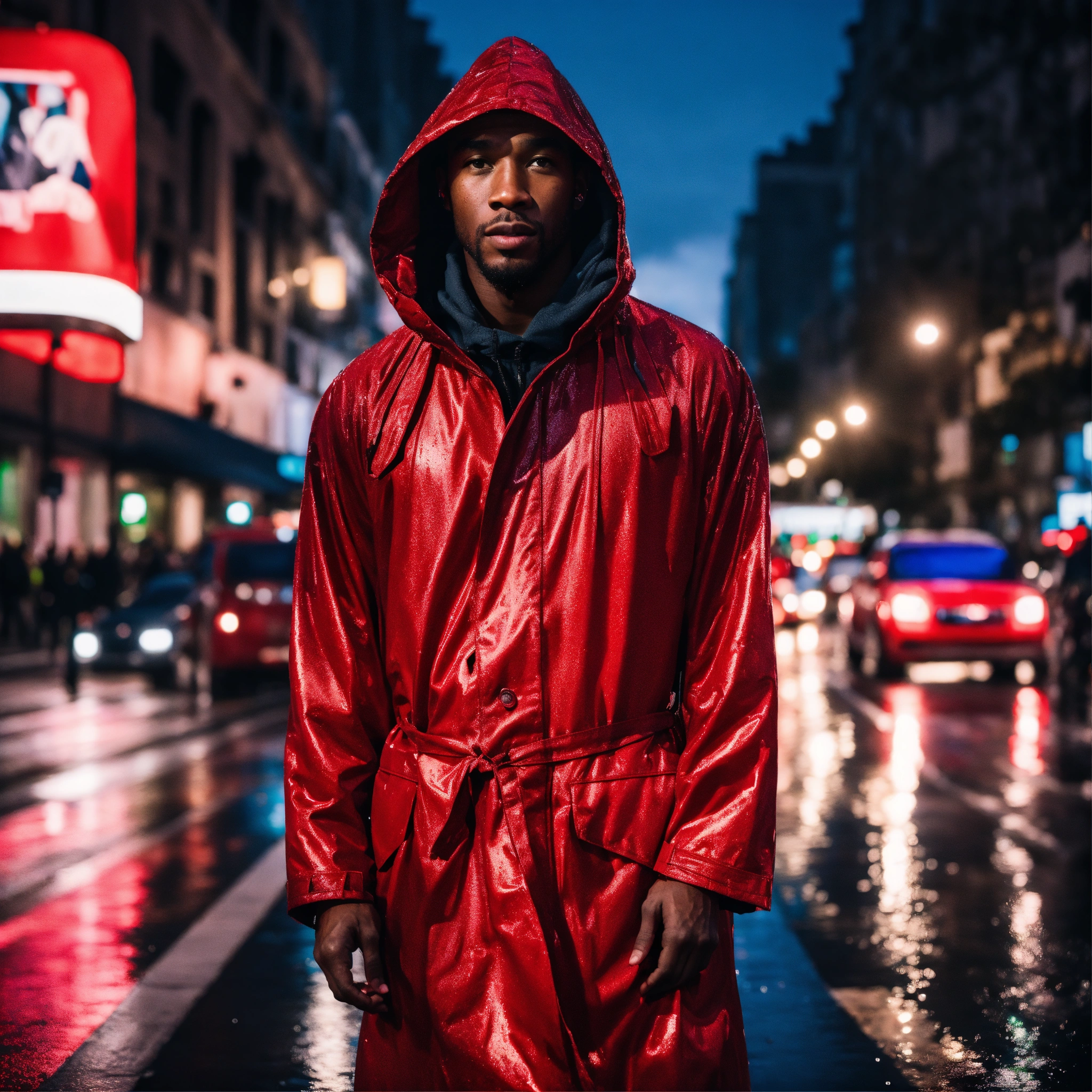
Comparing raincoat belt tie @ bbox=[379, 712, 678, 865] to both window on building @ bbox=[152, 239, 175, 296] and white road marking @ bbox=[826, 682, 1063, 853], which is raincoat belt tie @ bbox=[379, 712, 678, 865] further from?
window on building @ bbox=[152, 239, 175, 296]

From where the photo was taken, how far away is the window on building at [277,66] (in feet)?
177

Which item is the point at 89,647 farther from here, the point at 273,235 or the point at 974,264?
the point at 974,264

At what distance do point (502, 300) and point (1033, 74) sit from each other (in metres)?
41.2

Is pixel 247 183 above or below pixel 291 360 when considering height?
above

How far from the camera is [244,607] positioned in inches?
736

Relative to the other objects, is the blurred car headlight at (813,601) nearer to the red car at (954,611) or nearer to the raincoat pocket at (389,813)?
the red car at (954,611)

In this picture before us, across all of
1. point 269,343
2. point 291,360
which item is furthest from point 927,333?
point 291,360

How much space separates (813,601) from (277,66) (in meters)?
27.6

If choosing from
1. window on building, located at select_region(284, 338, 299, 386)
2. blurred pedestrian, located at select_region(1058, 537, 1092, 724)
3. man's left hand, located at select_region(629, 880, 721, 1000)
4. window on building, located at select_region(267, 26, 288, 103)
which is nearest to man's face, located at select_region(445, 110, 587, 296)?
man's left hand, located at select_region(629, 880, 721, 1000)

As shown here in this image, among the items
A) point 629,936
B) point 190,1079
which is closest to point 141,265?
point 190,1079

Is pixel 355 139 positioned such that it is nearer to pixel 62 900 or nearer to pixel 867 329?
pixel 867 329

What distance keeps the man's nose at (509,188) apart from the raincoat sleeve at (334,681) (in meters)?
0.41

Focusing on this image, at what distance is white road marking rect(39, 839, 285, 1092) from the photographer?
4.84 meters

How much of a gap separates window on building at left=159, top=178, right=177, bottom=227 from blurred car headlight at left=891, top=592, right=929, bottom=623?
25198mm
